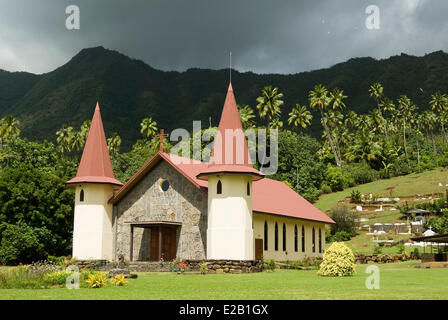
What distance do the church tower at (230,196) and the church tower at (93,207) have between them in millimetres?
7428

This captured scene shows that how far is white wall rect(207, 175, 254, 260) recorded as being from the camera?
29641mm

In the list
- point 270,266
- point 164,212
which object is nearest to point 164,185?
point 164,212

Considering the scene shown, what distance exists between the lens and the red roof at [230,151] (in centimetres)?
3033

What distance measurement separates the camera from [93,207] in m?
34.7

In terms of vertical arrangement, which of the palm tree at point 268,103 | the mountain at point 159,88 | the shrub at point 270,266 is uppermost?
the mountain at point 159,88

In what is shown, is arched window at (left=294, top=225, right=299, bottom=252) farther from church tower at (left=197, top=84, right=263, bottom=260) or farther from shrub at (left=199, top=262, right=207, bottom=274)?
shrub at (left=199, top=262, right=207, bottom=274)

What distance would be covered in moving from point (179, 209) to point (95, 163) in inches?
241

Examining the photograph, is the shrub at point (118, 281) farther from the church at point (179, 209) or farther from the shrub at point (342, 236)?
the shrub at point (342, 236)

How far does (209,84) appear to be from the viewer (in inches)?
6693

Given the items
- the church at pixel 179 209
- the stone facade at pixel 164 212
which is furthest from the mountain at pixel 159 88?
the stone facade at pixel 164 212

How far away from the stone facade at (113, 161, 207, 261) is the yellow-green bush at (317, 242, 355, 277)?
1003 cm

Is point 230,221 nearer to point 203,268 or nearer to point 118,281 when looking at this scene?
point 203,268

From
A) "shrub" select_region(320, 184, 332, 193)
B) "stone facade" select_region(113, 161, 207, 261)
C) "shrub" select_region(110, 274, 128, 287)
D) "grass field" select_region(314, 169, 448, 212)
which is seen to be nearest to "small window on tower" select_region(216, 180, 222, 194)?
"stone facade" select_region(113, 161, 207, 261)
